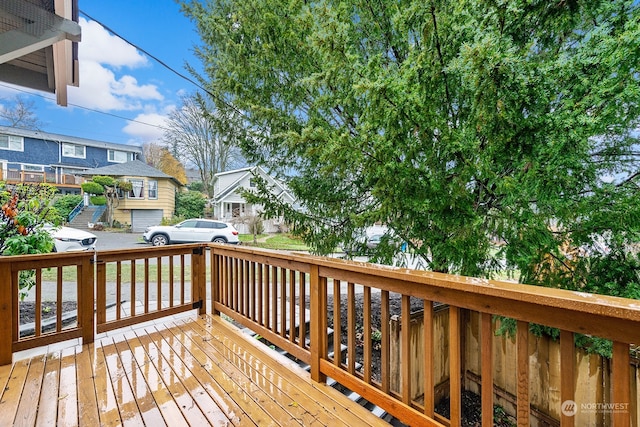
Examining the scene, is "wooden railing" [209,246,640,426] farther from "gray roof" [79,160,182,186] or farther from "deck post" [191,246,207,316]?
"gray roof" [79,160,182,186]

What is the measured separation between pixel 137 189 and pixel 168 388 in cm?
846

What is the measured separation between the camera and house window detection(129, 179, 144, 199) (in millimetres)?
8359

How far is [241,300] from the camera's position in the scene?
2.88 metres

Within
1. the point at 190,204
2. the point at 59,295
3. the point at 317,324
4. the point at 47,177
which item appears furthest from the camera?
the point at 190,204

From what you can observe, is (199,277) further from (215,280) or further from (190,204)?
(190,204)

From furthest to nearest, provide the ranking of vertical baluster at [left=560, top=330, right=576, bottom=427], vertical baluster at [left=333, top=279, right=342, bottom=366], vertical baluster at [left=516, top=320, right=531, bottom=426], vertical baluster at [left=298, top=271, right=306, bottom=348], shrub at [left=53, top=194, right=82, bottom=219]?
1. shrub at [left=53, top=194, right=82, bottom=219]
2. vertical baluster at [left=298, top=271, right=306, bottom=348]
3. vertical baluster at [left=333, top=279, right=342, bottom=366]
4. vertical baluster at [left=516, top=320, right=531, bottom=426]
5. vertical baluster at [left=560, top=330, right=576, bottom=427]

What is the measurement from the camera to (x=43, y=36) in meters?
2.11

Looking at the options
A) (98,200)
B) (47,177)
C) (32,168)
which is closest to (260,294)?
(47,177)

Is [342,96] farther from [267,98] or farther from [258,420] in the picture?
[258,420]

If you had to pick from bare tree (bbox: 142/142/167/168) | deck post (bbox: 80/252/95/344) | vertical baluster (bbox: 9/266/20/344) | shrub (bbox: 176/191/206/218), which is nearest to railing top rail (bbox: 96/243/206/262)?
deck post (bbox: 80/252/95/344)

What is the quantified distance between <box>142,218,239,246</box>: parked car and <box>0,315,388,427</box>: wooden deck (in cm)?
683

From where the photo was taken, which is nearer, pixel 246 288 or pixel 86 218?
pixel 246 288

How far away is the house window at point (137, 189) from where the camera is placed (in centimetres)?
836

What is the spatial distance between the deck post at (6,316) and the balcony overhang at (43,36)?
155 centimetres
